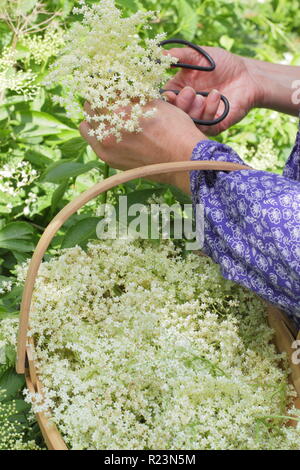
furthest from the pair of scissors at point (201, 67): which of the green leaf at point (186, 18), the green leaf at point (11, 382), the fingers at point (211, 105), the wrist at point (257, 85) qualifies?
the green leaf at point (186, 18)

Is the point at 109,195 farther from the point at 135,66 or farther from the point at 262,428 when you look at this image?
the point at 262,428

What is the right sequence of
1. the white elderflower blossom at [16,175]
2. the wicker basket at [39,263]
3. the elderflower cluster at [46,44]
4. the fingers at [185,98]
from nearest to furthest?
the wicker basket at [39,263] → the fingers at [185,98] → the white elderflower blossom at [16,175] → the elderflower cluster at [46,44]

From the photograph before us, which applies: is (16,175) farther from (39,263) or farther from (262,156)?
(262,156)

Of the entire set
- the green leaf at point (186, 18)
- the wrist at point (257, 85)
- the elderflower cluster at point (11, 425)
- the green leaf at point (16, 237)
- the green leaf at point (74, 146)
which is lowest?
the elderflower cluster at point (11, 425)

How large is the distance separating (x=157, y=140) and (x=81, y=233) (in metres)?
0.34

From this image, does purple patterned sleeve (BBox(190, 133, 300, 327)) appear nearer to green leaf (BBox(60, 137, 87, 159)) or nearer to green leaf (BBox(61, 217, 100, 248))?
green leaf (BBox(61, 217, 100, 248))

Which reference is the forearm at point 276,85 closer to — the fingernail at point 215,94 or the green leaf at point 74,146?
the fingernail at point 215,94

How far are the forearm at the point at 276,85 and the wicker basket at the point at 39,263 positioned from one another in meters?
0.52

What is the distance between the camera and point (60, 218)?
38.9 inches

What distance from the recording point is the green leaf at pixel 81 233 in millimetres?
1363

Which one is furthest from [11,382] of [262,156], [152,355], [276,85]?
[262,156]

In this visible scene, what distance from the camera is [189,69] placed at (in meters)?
1.45

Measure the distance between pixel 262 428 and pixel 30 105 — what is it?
1.21 meters
